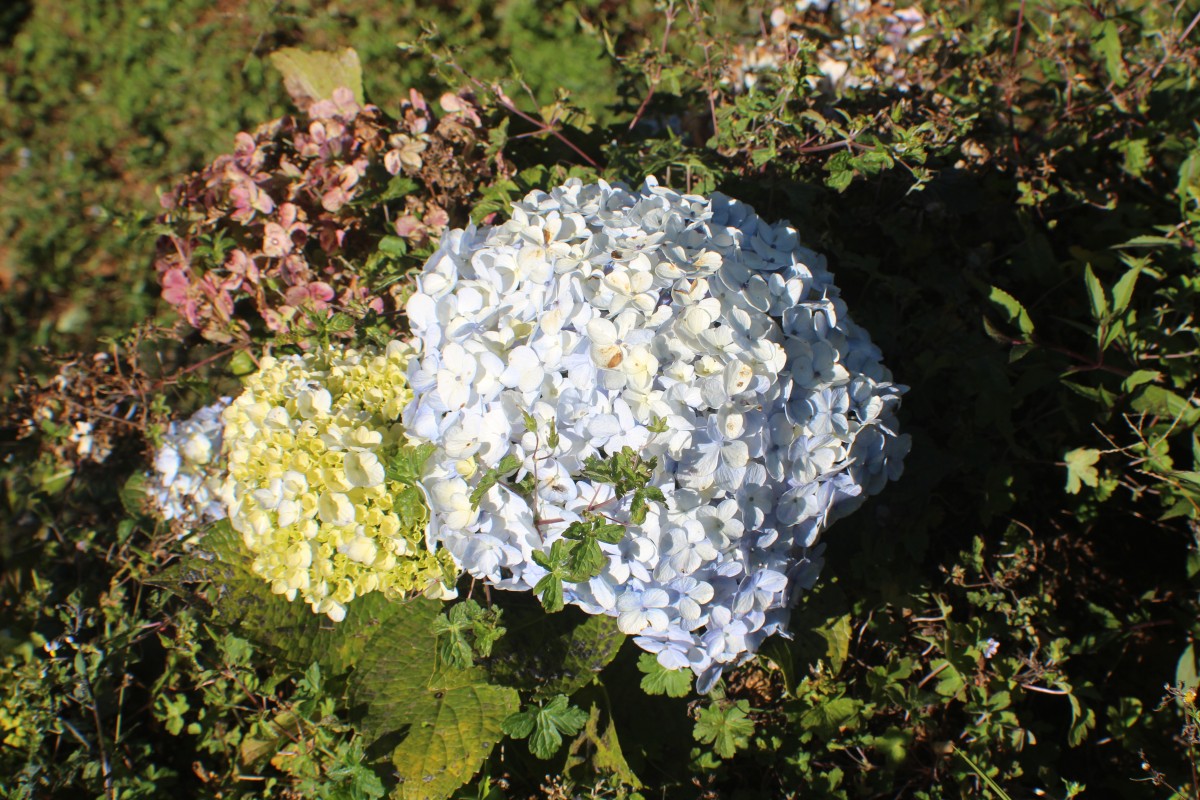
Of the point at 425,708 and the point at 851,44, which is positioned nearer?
the point at 425,708

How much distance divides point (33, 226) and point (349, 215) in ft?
8.32

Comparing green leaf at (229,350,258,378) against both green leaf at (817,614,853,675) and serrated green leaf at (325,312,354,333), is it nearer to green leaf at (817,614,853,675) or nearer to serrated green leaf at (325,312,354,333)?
serrated green leaf at (325,312,354,333)

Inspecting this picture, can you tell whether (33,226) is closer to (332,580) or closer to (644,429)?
(332,580)

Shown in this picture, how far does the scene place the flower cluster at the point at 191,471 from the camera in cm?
238

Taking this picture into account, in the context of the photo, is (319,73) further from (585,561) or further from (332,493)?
(585,561)

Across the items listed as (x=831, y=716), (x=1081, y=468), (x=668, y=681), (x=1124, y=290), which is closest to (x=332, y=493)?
(x=668, y=681)

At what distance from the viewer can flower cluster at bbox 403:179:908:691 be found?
157 centimetres

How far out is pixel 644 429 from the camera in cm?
157

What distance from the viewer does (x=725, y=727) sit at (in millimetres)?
1983

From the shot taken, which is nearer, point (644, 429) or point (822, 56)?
point (644, 429)

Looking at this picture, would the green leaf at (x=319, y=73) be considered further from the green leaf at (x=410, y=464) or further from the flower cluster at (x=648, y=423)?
the green leaf at (x=410, y=464)

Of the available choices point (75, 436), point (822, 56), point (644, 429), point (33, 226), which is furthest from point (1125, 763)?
point (33, 226)

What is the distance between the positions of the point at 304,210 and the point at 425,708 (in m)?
1.48

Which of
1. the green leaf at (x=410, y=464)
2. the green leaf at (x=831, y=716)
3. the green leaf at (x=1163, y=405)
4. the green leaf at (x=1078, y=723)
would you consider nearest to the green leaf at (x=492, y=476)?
the green leaf at (x=410, y=464)
